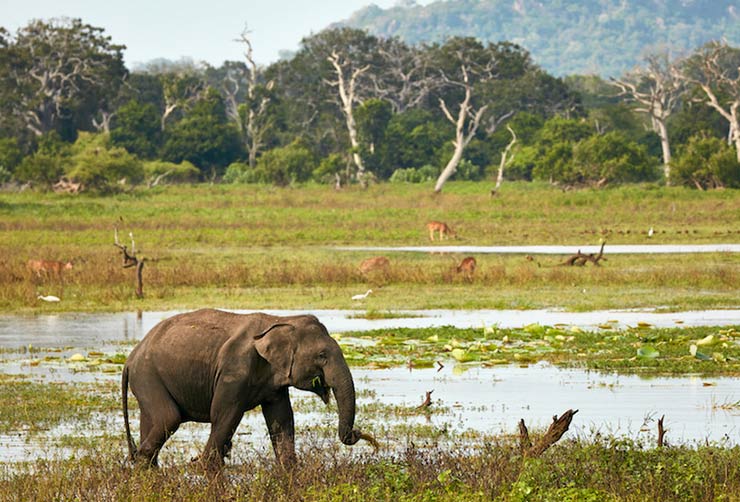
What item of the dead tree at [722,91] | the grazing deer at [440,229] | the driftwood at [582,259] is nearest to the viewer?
the driftwood at [582,259]

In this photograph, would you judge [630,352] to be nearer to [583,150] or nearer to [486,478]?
[486,478]

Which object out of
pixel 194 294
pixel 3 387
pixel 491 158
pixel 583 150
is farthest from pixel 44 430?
pixel 491 158

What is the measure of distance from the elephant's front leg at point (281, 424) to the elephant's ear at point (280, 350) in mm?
299

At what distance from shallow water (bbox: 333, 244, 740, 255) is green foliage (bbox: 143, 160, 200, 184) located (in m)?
30.7

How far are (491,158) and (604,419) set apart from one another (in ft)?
247

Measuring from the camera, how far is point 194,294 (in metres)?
28.4

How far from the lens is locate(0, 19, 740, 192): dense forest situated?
74375 mm

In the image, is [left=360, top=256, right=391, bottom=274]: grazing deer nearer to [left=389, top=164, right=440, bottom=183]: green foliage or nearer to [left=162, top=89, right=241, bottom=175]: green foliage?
[left=389, top=164, right=440, bottom=183]: green foliage

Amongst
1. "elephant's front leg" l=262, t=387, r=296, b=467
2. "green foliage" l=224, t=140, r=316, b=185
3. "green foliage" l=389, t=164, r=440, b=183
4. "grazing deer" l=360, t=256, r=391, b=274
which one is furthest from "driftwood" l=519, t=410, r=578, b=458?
"green foliage" l=389, t=164, r=440, b=183

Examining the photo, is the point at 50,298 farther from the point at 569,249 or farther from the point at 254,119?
the point at 254,119

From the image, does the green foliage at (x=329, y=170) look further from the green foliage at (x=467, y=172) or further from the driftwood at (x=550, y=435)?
the driftwood at (x=550, y=435)

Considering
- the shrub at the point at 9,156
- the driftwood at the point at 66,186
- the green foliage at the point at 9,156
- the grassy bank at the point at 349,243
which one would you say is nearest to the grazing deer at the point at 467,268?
the grassy bank at the point at 349,243

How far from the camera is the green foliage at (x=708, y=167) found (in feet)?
210

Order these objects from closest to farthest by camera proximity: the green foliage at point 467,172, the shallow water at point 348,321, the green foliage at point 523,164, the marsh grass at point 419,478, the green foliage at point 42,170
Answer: the marsh grass at point 419,478 → the shallow water at point 348,321 → the green foliage at point 42,170 → the green foliage at point 523,164 → the green foliage at point 467,172
